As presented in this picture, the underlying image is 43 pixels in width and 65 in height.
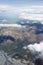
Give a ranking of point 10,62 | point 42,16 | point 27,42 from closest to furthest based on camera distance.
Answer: point 10,62, point 27,42, point 42,16

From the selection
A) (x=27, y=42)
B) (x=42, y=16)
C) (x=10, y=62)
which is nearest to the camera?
(x=10, y=62)

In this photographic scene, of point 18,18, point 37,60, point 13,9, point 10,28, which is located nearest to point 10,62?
point 37,60

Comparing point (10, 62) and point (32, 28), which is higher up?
point (32, 28)

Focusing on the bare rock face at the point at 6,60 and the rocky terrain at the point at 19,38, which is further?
the rocky terrain at the point at 19,38

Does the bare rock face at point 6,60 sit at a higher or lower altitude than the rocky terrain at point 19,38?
lower

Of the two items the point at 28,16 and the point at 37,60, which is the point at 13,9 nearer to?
the point at 28,16

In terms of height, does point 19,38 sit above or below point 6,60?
above

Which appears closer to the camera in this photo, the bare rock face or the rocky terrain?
the bare rock face

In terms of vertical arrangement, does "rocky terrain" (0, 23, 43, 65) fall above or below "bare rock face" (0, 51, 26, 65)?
above

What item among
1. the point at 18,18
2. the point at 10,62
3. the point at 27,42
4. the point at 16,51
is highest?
the point at 18,18

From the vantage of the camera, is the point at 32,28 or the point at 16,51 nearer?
the point at 16,51

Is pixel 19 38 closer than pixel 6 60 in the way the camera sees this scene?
No
